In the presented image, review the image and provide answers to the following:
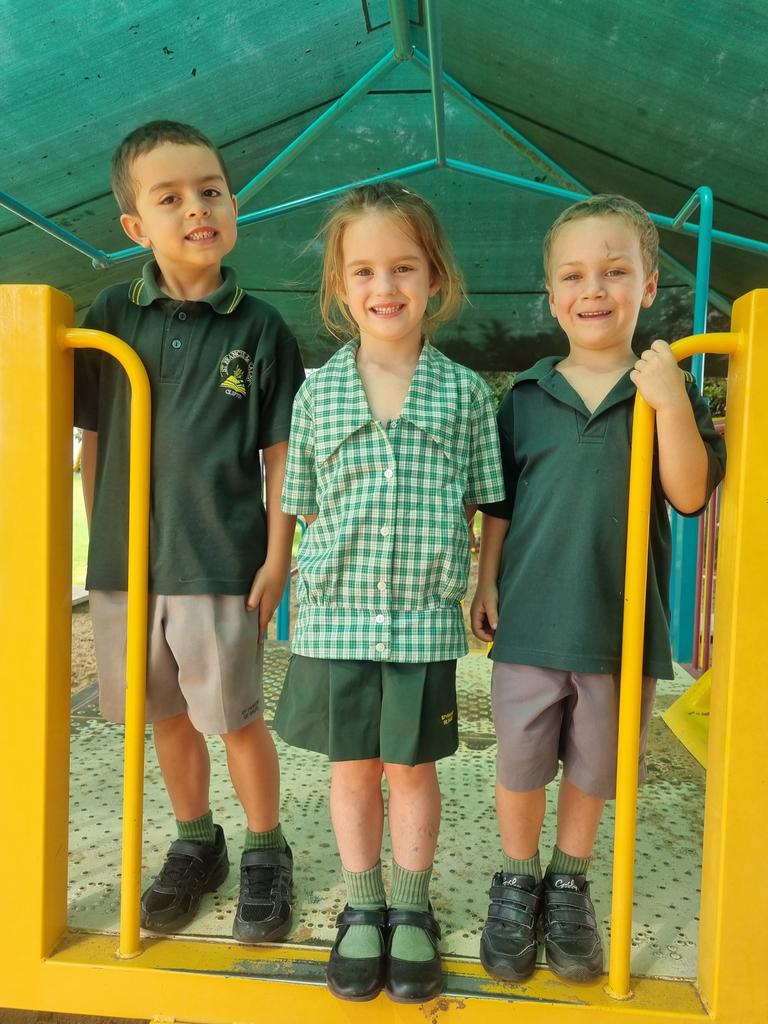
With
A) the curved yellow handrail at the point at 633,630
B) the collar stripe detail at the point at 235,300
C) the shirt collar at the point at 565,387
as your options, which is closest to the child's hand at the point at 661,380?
the curved yellow handrail at the point at 633,630

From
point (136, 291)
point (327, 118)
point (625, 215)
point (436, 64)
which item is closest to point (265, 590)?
point (136, 291)

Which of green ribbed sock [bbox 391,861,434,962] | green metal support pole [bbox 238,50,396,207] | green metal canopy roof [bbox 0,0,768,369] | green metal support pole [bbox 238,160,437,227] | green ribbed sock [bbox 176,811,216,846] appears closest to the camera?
green ribbed sock [bbox 391,861,434,962]

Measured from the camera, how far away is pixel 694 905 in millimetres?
1678

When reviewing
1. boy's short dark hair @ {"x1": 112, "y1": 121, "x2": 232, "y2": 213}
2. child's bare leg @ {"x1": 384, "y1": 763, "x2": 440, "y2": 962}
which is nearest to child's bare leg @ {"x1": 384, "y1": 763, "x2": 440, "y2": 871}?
child's bare leg @ {"x1": 384, "y1": 763, "x2": 440, "y2": 962}

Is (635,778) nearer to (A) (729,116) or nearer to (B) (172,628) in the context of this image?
(B) (172,628)

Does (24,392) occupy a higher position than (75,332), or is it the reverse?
(75,332)

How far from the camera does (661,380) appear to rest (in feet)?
4.13

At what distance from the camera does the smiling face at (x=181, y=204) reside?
1528 mm

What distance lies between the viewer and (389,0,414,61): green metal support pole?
291 centimetres

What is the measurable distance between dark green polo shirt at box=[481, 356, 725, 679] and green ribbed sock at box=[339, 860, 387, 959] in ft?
1.50

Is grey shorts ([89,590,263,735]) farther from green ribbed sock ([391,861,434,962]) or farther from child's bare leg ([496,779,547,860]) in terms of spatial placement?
child's bare leg ([496,779,547,860])

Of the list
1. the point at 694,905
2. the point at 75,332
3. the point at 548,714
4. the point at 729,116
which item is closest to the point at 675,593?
the point at 729,116

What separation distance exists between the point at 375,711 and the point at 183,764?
20.5 inches

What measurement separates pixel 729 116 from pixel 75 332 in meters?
2.86
